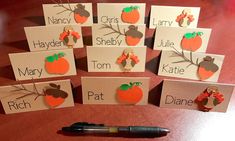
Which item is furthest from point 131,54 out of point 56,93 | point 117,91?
point 56,93

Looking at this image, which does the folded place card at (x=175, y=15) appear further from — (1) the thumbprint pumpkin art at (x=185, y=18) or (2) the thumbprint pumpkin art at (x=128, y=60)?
(2) the thumbprint pumpkin art at (x=128, y=60)

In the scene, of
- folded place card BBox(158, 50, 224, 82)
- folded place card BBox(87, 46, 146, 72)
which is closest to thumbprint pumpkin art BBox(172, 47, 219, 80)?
folded place card BBox(158, 50, 224, 82)

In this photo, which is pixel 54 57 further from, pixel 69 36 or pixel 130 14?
pixel 130 14

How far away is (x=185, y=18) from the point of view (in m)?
0.94

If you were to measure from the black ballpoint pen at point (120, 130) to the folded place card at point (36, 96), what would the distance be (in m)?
0.08

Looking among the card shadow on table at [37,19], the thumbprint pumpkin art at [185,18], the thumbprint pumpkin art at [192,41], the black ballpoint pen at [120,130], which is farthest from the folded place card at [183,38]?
the card shadow on table at [37,19]

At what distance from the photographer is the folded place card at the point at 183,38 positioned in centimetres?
84

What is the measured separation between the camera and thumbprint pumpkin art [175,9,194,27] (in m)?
0.93

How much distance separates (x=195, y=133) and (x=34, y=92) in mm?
385

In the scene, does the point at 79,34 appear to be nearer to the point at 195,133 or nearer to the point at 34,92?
the point at 34,92

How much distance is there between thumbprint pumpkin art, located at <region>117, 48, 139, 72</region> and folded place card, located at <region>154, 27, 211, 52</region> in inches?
5.3

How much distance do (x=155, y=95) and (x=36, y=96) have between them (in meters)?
0.30

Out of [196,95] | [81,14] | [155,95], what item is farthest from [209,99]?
[81,14]

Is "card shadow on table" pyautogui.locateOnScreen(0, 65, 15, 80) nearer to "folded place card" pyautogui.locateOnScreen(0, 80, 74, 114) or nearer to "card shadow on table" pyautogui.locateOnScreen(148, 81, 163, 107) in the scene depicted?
"folded place card" pyautogui.locateOnScreen(0, 80, 74, 114)
